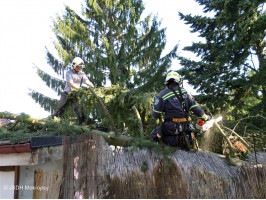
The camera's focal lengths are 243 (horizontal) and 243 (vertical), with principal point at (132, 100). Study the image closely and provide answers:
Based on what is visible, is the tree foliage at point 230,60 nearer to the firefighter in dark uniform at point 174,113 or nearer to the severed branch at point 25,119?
the firefighter in dark uniform at point 174,113

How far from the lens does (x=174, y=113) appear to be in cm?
385

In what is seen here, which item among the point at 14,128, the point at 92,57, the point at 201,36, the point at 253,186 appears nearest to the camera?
the point at 253,186

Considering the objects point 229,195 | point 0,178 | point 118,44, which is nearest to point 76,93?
point 0,178

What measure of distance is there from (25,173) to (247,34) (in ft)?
27.4

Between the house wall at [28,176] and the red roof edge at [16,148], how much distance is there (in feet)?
2.60

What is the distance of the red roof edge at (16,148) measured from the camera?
12.1 feet

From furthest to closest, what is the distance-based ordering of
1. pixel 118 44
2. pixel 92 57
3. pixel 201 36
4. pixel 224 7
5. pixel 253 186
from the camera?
pixel 118 44, pixel 92 57, pixel 201 36, pixel 224 7, pixel 253 186

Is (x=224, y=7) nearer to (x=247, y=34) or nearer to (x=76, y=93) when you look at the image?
(x=247, y=34)

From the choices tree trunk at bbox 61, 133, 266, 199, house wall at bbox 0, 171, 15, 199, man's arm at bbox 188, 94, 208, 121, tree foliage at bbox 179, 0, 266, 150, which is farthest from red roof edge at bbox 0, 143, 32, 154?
tree foliage at bbox 179, 0, 266, 150

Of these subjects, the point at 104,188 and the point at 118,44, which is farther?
the point at 118,44

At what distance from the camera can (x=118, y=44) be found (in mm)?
14711

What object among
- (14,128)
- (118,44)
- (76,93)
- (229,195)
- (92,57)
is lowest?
(229,195)

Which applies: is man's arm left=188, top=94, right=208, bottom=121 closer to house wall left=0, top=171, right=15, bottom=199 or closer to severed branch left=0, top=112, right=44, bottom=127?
severed branch left=0, top=112, right=44, bottom=127

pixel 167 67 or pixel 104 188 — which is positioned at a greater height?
pixel 167 67
